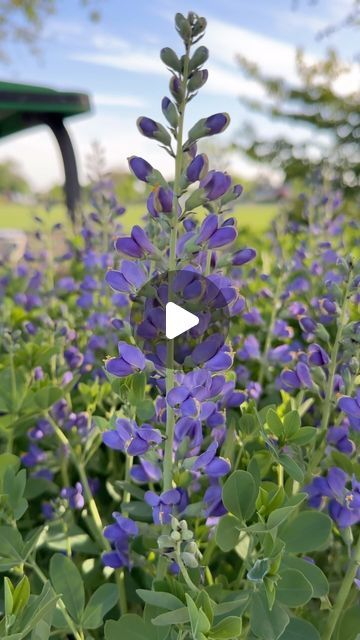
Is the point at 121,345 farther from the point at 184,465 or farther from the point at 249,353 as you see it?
the point at 249,353

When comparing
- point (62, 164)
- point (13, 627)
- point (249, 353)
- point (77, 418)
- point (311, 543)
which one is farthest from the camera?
point (62, 164)

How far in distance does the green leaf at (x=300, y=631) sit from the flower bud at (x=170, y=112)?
835 mm

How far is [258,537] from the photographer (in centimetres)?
104

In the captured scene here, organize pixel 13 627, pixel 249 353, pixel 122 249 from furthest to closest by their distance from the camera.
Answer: pixel 249 353, pixel 122 249, pixel 13 627

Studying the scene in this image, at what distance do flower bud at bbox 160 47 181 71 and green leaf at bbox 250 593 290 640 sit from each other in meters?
0.83

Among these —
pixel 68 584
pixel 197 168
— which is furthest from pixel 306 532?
pixel 197 168

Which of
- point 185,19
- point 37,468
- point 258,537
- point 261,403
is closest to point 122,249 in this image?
point 185,19

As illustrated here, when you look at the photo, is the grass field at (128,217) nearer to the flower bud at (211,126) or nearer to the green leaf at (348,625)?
the flower bud at (211,126)

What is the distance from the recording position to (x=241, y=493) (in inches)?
41.1

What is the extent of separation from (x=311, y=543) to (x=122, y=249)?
2.00 ft

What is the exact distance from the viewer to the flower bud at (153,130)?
0.99 metres

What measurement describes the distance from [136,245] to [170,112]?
0.68 ft

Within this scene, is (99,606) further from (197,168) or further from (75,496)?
(197,168)

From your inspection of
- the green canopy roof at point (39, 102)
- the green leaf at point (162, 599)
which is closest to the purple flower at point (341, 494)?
the green leaf at point (162, 599)
